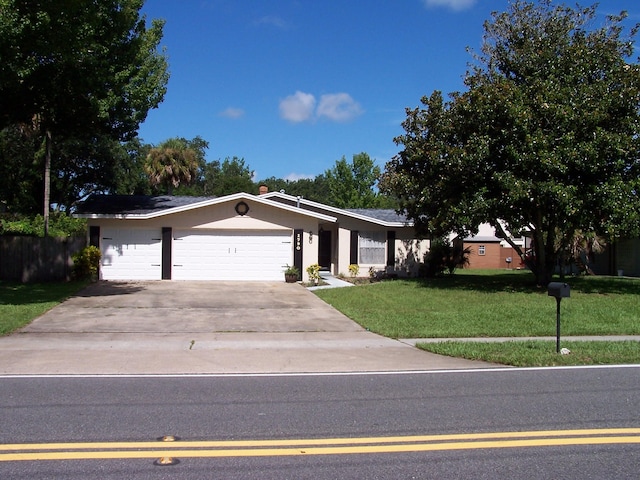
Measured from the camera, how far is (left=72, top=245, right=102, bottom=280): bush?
21797mm

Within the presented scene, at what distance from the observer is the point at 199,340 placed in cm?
1182

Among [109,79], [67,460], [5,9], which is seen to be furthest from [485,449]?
[109,79]

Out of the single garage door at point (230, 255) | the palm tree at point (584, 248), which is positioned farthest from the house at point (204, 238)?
the palm tree at point (584, 248)

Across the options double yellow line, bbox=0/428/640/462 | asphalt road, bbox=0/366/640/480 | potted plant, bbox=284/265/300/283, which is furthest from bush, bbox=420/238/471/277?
double yellow line, bbox=0/428/640/462

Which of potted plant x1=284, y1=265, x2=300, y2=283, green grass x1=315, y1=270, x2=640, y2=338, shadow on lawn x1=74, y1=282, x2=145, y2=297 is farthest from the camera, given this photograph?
potted plant x1=284, y1=265, x2=300, y2=283

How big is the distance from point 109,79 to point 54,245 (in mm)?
6806

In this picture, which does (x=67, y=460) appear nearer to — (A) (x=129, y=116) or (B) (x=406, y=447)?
(B) (x=406, y=447)

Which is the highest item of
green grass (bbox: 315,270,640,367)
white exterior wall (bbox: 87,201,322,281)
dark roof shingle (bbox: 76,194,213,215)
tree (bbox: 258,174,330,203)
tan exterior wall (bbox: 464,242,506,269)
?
tree (bbox: 258,174,330,203)

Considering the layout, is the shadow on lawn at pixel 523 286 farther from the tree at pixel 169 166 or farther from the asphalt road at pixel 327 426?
the tree at pixel 169 166

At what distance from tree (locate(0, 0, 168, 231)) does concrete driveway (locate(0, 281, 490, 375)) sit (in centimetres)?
620

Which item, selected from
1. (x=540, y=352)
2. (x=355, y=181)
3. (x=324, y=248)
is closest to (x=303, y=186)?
(x=355, y=181)

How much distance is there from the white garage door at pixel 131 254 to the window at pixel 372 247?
28.6 ft

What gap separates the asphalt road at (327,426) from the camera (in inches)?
193

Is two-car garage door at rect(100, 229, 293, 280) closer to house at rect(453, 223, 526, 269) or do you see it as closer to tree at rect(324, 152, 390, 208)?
house at rect(453, 223, 526, 269)
